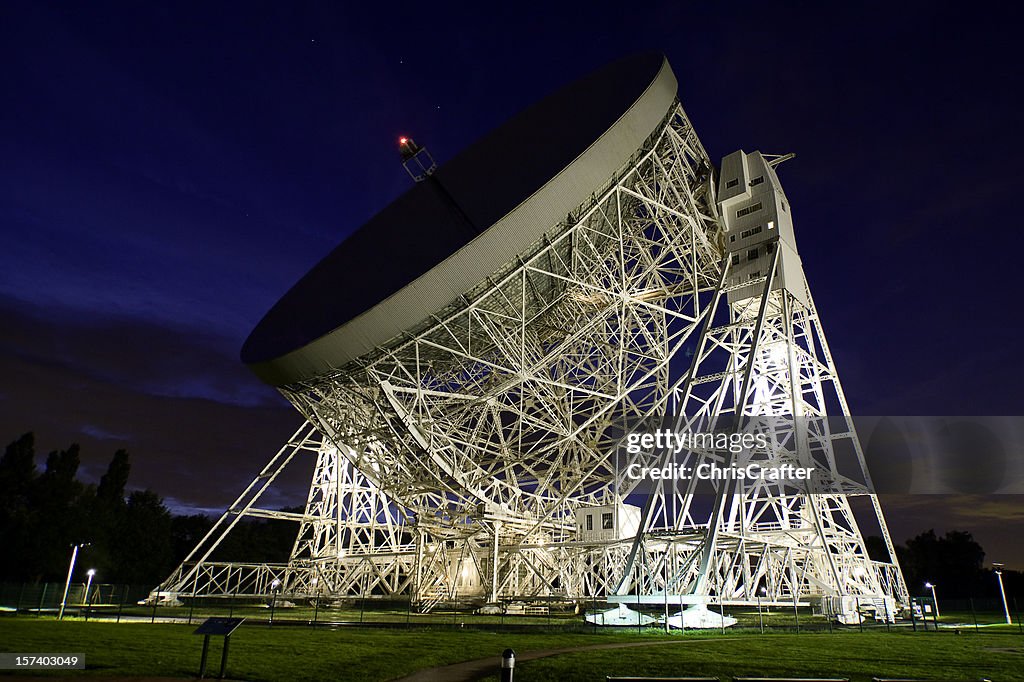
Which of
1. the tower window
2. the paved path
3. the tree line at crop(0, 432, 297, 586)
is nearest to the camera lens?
the paved path

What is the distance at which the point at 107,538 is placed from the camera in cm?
4862

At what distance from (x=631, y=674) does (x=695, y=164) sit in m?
18.3

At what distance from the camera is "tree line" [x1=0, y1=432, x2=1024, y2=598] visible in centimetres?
4284

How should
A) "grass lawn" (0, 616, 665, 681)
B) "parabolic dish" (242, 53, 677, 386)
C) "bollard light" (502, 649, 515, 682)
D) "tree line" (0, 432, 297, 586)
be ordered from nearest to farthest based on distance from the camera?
"bollard light" (502, 649, 515, 682) < "grass lawn" (0, 616, 665, 681) < "parabolic dish" (242, 53, 677, 386) < "tree line" (0, 432, 297, 586)

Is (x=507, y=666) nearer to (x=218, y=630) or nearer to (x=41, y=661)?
(x=218, y=630)

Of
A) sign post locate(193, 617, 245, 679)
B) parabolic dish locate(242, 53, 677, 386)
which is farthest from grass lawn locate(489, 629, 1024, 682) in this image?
parabolic dish locate(242, 53, 677, 386)

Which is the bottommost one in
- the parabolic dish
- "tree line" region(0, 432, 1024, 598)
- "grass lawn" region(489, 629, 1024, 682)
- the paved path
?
the paved path

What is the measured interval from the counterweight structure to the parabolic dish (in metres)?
0.09

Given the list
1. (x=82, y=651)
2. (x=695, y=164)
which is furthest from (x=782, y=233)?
(x=82, y=651)

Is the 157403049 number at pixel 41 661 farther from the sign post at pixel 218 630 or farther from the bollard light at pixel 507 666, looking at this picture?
the bollard light at pixel 507 666
